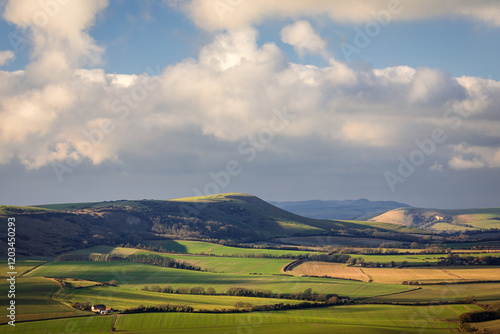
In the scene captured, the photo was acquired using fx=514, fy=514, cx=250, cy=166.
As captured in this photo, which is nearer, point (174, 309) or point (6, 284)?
point (174, 309)

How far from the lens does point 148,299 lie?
11650 cm

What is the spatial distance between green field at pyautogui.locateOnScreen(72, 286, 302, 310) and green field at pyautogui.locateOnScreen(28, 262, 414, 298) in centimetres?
1192

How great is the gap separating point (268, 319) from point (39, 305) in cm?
4779

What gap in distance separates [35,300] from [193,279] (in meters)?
49.3

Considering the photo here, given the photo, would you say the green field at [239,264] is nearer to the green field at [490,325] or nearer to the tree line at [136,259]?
the tree line at [136,259]

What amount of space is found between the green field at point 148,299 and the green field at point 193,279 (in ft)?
39.1

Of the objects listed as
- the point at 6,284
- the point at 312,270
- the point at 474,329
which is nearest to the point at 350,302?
the point at 474,329

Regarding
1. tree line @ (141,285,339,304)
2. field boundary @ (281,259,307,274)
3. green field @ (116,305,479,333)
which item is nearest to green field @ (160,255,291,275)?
field boundary @ (281,259,307,274)

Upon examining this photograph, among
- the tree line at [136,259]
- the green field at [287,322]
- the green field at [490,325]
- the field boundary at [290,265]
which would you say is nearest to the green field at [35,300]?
the green field at [287,322]

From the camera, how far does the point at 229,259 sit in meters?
196

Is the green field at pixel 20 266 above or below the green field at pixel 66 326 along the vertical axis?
above

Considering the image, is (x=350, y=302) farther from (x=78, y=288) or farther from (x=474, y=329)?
(x=78, y=288)

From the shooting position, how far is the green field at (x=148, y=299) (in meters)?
111

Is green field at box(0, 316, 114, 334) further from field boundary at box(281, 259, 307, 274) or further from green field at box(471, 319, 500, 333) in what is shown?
field boundary at box(281, 259, 307, 274)
